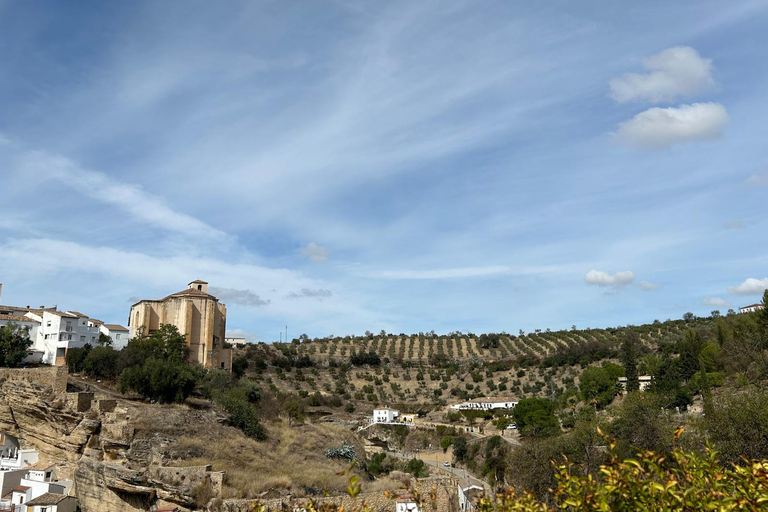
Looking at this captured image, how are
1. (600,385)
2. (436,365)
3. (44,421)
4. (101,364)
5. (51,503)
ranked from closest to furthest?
(51,503) → (44,421) → (101,364) → (600,385) → (436,365)

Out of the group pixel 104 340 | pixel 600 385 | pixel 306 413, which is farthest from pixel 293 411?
pixel 600 385

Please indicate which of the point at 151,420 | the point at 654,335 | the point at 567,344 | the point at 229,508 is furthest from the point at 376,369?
the point at 229,508

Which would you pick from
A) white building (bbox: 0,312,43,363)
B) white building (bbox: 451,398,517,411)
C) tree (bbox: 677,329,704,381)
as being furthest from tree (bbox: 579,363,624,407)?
white building (bbox: 0,312,43,363)

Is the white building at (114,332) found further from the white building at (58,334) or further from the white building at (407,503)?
the white building at (407,503)

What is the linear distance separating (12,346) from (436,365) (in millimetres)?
45433

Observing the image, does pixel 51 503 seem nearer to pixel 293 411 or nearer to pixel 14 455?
pixel 14 455

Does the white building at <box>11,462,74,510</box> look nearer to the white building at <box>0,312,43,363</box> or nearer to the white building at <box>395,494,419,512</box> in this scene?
the white building at <box>0,312,43,363</box>

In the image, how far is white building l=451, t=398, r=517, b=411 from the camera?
51066 mm

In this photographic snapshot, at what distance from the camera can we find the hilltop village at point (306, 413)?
2044 cm

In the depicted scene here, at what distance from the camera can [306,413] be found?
42.3 metres

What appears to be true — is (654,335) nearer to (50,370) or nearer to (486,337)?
(486,337)

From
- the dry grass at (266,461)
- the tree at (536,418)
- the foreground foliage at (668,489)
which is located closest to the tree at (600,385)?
the tree at (536,418)

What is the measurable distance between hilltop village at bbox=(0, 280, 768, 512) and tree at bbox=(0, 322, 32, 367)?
0.11m

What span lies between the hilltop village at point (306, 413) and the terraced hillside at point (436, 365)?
11.4 inches
